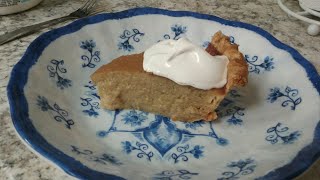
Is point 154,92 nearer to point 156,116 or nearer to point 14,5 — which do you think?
point 156,116

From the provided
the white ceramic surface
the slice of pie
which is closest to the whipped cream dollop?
the slice of pie

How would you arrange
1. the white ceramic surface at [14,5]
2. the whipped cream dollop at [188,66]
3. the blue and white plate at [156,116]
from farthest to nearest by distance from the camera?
the white ceramic surface at [14,5] < the whipped cream dollop at [188,66] < the blue and white plate at [156,116]

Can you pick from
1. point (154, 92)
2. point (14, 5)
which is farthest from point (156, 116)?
point (14, 5)

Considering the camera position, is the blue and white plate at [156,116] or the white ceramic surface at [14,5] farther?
the white ceramic surface at [14,5]

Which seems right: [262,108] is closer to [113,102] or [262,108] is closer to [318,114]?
[318,114]

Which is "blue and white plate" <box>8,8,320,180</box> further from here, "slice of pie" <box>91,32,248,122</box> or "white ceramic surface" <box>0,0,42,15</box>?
"white ceramic surface" <box>0,0,42,15</box>

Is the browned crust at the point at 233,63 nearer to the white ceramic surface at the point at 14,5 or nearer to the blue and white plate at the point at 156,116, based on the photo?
the blue and white plate at the point at 156,116

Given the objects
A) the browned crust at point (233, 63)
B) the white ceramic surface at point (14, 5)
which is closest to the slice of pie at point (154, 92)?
the browned crust at point (233, 63)
